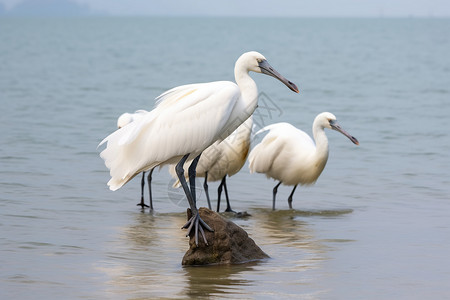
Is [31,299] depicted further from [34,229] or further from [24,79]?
[24,79]

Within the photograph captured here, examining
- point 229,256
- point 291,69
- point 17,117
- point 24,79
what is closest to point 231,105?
point 229,256

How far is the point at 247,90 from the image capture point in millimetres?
7555

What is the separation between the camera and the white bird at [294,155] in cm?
1109

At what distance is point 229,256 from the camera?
7.39m

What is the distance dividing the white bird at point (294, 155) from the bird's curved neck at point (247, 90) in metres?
3.55

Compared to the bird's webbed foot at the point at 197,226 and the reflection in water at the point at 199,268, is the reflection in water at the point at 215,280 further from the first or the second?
the bird's webbed foot at the point at 197,226

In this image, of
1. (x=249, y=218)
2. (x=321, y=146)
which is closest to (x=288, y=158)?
(x=321, y=146)

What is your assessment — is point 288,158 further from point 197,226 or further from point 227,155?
point 197,226

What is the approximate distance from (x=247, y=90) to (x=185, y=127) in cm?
62

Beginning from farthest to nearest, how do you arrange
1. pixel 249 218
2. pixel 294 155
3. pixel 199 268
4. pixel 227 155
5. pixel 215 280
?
pixel 294 155 < pixel 227 155 < pixel 249 218 < pixel 199 268 < pixel 215 280

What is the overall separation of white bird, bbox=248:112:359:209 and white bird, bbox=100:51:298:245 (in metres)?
3.48

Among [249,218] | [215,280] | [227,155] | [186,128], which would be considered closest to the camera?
[215,280]

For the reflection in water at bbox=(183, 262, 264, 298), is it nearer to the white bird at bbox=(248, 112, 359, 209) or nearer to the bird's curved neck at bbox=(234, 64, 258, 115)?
the bird's curved neck at bbox=(234, 64, 258, 115)

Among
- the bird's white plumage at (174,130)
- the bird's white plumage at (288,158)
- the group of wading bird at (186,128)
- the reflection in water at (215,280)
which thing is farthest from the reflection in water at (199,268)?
the bird's white plumage at (288,158)
